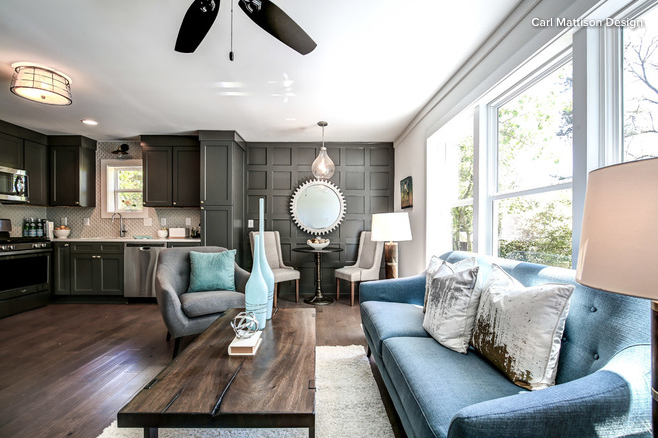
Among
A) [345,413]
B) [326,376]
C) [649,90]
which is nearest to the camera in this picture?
[649,90]

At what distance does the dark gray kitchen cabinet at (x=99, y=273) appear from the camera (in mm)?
4141

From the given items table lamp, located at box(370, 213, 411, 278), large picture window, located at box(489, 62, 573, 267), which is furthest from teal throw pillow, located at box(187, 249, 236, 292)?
large picture window, located at box(489, 62, 573, 267)

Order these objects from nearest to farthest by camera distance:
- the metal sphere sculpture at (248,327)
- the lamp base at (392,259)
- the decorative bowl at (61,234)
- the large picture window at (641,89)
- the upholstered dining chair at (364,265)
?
1. the large picture window at (641,89)
2. the metal sphere sculpture at (248,327)
3. the lamp base at (392,259)
4. the upholstered dining chair at (364,265)
5. the decorative bowl at (61,234)

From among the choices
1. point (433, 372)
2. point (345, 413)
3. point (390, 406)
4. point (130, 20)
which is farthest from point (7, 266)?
point (433, 372)

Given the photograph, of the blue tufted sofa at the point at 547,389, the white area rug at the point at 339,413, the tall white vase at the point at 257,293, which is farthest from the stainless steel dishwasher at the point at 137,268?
the blue tufted sofa at the point at 547,389

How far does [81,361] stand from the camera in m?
2.34

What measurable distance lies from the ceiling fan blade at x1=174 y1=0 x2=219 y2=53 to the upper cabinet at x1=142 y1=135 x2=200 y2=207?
3.00 meters

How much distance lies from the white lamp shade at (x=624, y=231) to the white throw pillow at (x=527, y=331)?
1.45 ft

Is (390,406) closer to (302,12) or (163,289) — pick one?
(163,289)

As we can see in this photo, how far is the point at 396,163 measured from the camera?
4.66 metres

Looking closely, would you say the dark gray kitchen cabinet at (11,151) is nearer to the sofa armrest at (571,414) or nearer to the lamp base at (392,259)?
the lamp base at (392,259)

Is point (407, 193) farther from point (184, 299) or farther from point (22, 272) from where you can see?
point (22, 272)

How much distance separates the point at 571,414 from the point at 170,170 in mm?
4877

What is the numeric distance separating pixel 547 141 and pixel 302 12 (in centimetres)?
166
